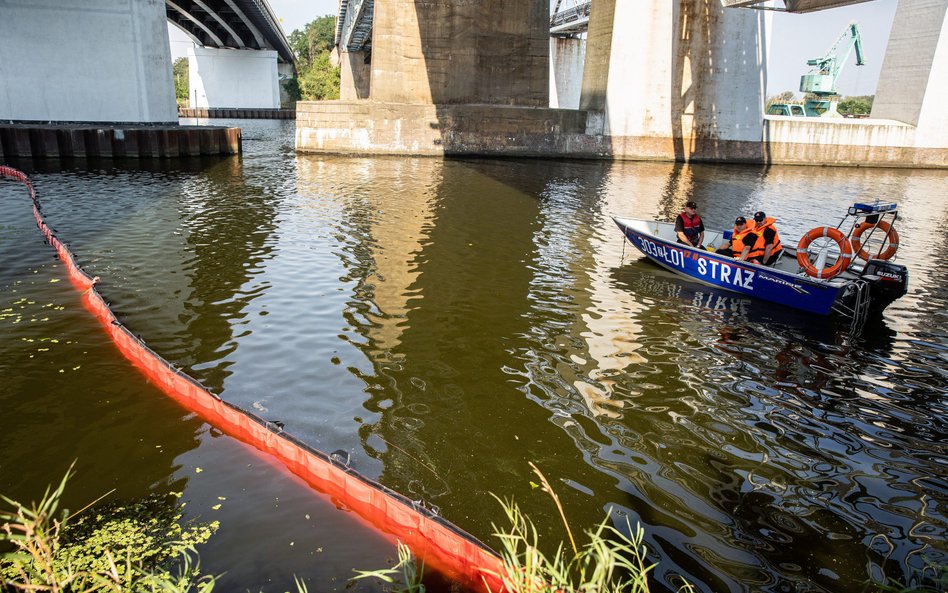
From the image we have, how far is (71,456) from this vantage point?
645 cm

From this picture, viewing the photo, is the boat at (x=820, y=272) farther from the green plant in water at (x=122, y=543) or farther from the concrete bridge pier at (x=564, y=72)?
the concrete bridge pier at (x=564, y=72)

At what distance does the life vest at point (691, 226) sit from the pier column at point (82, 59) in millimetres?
33685

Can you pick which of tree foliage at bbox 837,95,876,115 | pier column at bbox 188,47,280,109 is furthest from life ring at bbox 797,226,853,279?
tree foliage at bbox 837,95,876,115

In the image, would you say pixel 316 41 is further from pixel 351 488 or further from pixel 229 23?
pixel 351 488

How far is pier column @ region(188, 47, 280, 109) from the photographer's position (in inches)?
3593

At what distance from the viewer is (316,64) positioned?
122 meters

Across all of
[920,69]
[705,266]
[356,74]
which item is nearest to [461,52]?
[705,266]

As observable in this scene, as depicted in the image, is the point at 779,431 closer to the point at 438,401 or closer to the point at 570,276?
the point at 438,401

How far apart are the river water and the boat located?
444 mm

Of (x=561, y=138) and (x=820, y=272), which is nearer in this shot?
(x=820, y=272)

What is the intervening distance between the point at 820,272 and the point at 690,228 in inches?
136

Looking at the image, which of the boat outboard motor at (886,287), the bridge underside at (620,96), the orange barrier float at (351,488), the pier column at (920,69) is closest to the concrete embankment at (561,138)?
the bridge underside at (620,96)

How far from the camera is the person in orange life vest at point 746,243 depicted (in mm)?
13164

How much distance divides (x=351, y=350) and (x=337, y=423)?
2215 millimetres
